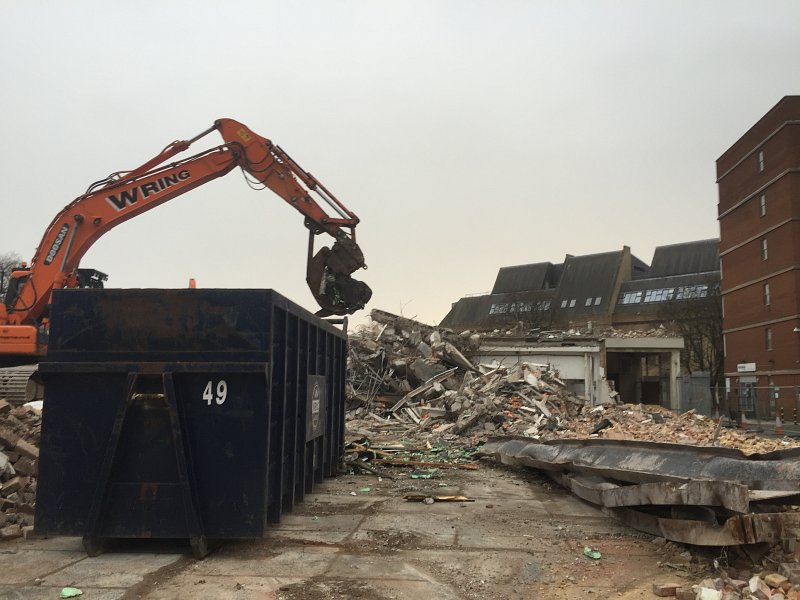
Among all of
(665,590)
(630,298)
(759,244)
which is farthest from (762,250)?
(665,590)

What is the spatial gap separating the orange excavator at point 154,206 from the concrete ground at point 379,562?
6.44 meters

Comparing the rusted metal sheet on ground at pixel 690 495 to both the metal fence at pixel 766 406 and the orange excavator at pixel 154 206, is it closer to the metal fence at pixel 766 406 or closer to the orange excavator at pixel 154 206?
the orange excavator at pixel 154 206

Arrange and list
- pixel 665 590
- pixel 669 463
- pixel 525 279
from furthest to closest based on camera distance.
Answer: pixel 525 279, pixel 669 463, pixel 665 590

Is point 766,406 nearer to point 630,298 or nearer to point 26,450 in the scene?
point 26,450

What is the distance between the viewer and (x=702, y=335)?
45531 mm

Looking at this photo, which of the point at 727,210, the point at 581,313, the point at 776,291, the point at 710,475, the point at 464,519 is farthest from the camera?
the point at 581,313

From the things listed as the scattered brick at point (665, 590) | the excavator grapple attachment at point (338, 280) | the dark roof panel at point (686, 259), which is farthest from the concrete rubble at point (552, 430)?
the dark roof panel at point (686, 259)

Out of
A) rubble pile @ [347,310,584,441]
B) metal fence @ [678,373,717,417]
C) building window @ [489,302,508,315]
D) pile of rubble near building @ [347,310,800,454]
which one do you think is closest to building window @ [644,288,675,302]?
building window @ [489,302,508,315]

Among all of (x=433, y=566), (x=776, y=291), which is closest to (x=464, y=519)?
(x=433, y=566)

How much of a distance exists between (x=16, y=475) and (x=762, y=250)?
1683 inches

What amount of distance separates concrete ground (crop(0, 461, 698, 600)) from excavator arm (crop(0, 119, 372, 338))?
21.4 feet

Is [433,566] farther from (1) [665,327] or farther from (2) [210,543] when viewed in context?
(1) [665,327]

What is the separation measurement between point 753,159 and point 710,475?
134 ft

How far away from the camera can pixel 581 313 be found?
6450 cm
